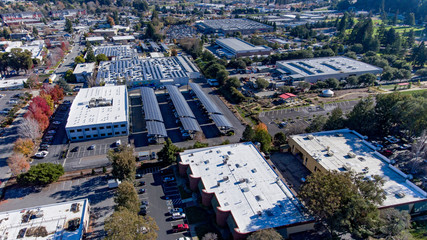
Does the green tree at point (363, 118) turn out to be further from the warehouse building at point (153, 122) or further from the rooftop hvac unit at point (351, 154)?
the warehouse building at point (153, 122)

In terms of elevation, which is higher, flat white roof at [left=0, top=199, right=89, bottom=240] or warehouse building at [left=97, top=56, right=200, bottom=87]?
warehouse building at [left=97, top=56, right=200, bottom=87]

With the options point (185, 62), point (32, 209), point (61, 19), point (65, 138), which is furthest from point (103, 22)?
point (32, 209)

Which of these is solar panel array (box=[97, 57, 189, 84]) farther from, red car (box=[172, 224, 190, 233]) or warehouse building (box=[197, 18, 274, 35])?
warehouse building (box=[197, 18, 274, 35])

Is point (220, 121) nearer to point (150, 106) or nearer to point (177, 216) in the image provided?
point (150, 106)

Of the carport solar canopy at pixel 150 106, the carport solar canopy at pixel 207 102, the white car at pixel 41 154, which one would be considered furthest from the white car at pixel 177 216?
the white car at pixel 41 154

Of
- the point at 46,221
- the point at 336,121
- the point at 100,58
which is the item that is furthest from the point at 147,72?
the point at 46,221

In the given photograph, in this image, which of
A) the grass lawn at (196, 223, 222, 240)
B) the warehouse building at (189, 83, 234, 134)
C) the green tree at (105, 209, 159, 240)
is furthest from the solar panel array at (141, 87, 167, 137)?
the green tree at (105, 209, 159, 240)
